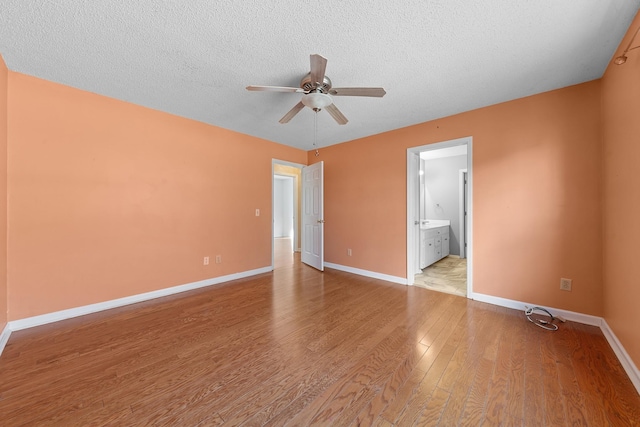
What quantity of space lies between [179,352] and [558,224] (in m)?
3.83

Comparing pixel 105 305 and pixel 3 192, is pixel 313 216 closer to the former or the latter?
pixel 105 305

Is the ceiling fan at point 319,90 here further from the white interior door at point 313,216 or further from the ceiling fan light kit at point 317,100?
the white interior door at point 313,216

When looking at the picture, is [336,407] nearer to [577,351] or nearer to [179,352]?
[179,352]

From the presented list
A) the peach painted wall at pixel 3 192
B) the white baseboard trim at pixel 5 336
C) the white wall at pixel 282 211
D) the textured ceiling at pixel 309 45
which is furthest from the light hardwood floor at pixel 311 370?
the white wall at pixel 282 211

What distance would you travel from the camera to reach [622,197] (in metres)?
1.79

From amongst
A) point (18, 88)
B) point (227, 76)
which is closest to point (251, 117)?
point (227, 76)

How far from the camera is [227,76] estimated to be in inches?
87.3

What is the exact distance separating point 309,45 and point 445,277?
3850 millimetres

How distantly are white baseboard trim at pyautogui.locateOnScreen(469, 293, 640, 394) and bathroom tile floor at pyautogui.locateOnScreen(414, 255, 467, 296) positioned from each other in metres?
0.33

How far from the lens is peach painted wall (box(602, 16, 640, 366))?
1.58 metres

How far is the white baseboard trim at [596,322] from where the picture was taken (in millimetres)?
1533

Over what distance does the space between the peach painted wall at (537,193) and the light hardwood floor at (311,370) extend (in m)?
0.42

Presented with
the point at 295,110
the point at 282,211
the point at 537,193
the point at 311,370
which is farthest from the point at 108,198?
the point at 282,211

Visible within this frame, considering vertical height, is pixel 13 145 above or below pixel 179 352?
above
